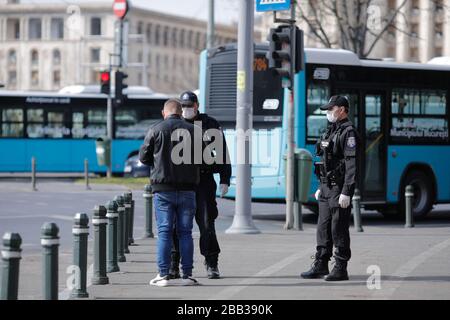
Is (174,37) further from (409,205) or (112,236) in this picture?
(112,236)

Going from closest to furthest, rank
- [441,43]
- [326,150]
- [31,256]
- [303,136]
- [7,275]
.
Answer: [7,275]
[326,150]
[31,256]
[303,136]
[441,43]

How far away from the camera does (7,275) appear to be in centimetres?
933

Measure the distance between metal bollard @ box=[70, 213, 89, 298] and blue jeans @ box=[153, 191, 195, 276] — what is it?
3.72ft

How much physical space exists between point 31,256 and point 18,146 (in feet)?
89.8

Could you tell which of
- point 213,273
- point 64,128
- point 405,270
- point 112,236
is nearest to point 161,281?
point 213,273

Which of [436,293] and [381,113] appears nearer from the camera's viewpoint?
[436,293]

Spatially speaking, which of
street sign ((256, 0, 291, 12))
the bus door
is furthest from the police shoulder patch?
the bus door

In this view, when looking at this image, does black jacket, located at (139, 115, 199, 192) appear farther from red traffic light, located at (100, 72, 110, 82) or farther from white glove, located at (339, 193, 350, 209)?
red traffic light, located at (100, 72, 110, 82)

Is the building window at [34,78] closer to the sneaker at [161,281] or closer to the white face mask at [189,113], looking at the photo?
the white face mask at [189,113]

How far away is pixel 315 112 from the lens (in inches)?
901

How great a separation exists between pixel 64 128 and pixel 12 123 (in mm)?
1812
